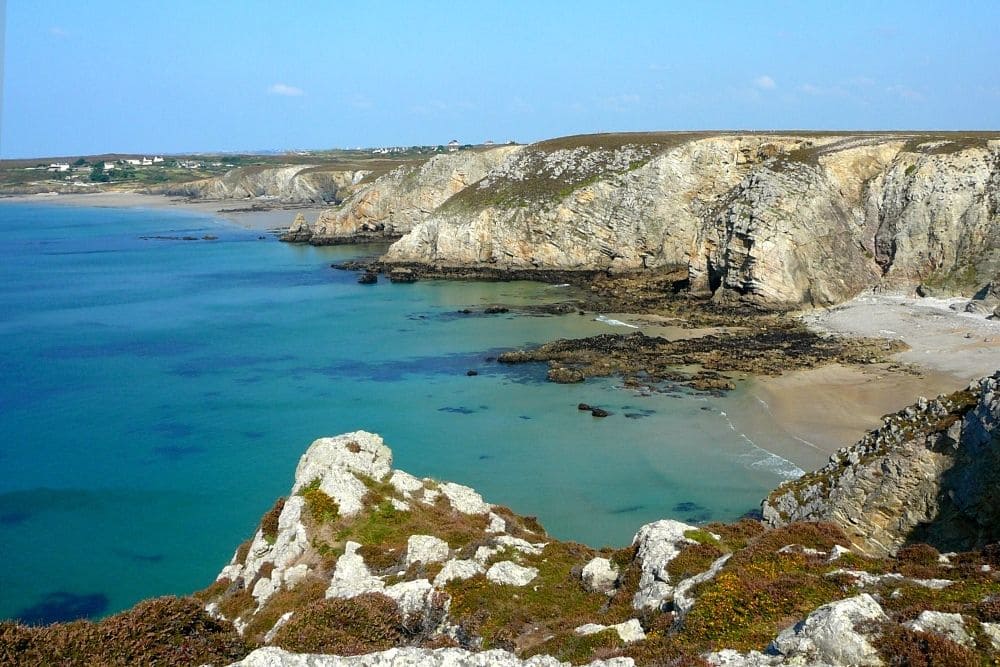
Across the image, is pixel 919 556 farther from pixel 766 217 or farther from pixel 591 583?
pixel 766 217

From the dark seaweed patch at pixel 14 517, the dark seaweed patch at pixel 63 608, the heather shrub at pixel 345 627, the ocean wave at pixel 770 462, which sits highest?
the heather shrub at pixel 345 627

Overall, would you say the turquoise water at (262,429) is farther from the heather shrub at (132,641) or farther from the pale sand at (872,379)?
the heather shrub at (132,641)

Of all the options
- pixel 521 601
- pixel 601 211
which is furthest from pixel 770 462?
pixel 601 211

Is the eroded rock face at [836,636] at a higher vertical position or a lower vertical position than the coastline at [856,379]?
higher

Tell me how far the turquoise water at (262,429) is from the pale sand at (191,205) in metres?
66.1

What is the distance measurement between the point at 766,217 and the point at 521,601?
44.1 meters

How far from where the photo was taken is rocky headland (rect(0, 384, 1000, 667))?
29.5 feet

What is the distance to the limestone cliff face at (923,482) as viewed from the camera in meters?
16.4

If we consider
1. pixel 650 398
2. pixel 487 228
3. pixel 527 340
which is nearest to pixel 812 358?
pixel 650 398

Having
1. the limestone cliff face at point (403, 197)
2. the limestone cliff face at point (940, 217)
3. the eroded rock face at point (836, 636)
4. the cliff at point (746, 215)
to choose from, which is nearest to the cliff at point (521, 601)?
the eroded rock face at point (836, 636)

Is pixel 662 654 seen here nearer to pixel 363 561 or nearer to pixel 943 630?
pixel 943 630

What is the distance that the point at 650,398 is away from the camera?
3534cm

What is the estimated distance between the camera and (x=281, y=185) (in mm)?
164625

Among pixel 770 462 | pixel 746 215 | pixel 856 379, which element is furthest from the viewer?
pixel 746 215
